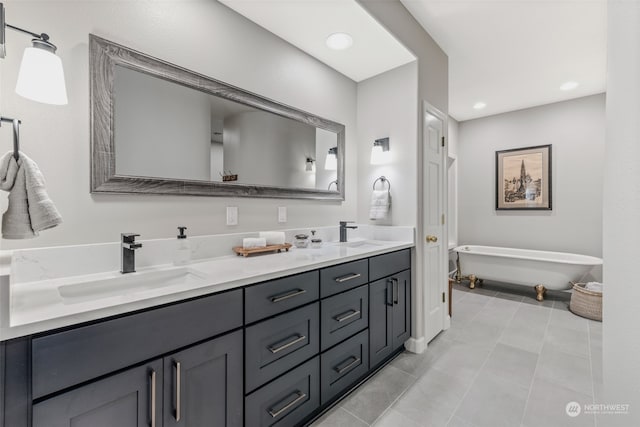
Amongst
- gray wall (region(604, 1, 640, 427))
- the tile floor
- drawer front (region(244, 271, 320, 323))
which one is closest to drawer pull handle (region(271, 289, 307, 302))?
drawer front (region(244, 271, 320, 323))

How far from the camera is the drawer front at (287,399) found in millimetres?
1168

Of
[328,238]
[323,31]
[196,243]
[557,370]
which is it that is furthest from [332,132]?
[557,370]

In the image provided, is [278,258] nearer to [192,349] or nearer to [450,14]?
[192,349]

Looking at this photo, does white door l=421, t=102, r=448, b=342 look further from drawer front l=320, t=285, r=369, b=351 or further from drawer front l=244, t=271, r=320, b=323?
drawer front l=244, t=271, r=320, b=323

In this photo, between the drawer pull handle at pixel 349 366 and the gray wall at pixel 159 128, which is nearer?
the gray wall at pixel 159 128

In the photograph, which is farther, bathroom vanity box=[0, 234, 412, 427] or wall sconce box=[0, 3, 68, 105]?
wall sconce box=[0, 3, 68, 105]

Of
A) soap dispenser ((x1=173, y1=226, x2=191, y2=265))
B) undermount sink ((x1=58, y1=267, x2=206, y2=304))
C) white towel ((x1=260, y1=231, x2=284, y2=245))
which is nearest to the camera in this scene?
undermount sink ((x1=58, y1=267, x2=206, y2=304))

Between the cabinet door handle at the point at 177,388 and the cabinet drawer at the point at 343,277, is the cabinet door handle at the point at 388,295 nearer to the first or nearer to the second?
the cabinet drawer at the point at 343,277

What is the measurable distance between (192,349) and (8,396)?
434mm

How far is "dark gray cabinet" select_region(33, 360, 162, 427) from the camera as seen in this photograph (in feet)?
2.38

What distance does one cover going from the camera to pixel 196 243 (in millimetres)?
1546

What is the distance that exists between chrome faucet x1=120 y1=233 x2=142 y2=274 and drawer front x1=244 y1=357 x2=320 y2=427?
0.77m

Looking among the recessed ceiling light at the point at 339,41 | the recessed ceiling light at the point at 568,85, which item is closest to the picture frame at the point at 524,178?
the recessed ceiling light at the point at 568,85

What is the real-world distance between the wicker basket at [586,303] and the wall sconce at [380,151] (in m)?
2.72
